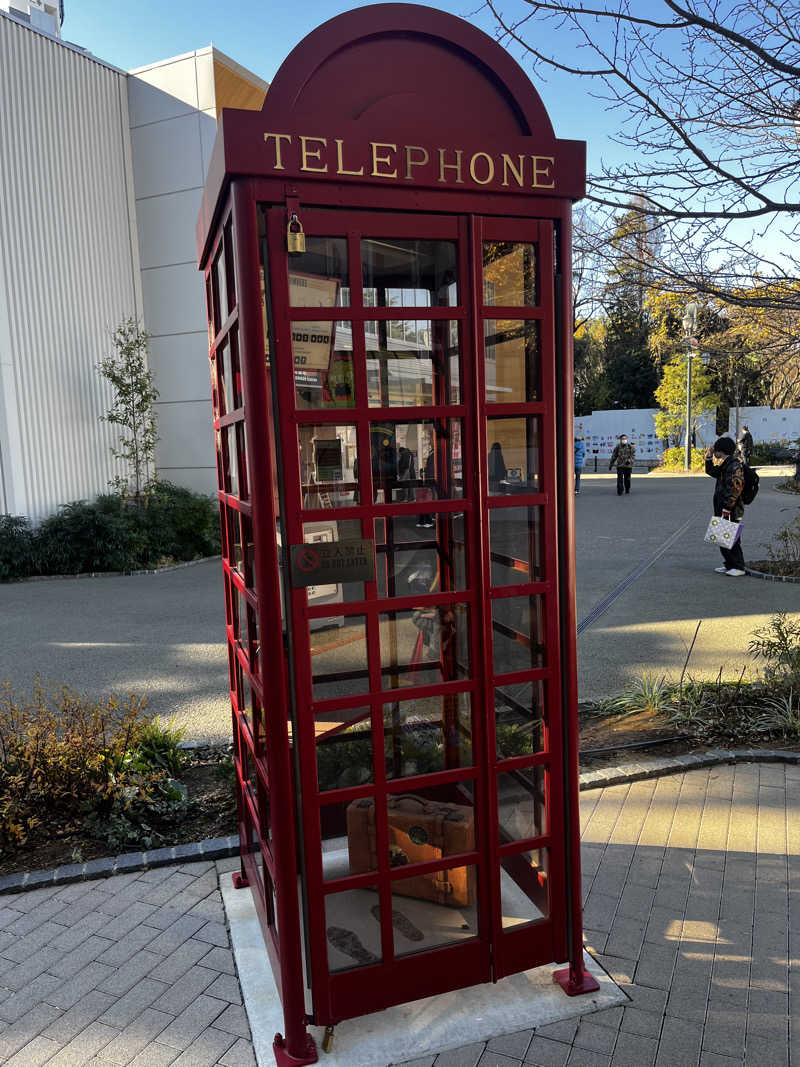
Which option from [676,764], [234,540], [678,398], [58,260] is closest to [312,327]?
[234,540]

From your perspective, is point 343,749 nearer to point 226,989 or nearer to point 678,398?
point 226,989

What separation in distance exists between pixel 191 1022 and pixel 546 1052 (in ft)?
4.22

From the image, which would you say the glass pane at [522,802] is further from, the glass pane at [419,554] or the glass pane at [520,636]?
the glass pane at [419,554]

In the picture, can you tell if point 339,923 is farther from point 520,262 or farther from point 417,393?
point 520,262

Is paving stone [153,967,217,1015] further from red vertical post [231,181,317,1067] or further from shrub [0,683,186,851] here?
shrub [0,683,186,851]

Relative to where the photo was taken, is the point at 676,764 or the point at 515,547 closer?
the point at 515,547

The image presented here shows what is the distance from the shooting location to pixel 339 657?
107 inches

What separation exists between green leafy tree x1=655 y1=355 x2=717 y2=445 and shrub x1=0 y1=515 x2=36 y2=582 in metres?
26.8

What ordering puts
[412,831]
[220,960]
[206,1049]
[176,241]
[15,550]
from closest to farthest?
[206,1049], [412,831], [220,960], [15,550], [176,241]

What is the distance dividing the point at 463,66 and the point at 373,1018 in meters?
3.27

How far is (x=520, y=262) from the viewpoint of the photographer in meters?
2.67

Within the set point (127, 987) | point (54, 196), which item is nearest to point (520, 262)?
point (127, 987)

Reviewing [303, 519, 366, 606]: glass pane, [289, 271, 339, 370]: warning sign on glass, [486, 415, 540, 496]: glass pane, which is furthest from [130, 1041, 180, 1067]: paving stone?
[289, 271, 339, 370]: warning sign on glass

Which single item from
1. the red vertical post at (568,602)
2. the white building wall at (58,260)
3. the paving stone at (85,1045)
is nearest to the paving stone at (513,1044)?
the red vertical post at (568,602)
